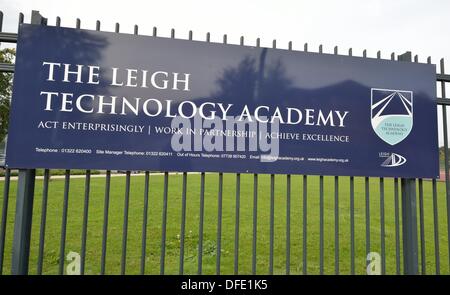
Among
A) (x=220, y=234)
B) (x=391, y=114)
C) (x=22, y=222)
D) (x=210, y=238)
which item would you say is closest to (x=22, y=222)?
(x=22, y=222)

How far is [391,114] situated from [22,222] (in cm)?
356

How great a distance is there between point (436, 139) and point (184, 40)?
8.97 feet

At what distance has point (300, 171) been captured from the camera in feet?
9.24

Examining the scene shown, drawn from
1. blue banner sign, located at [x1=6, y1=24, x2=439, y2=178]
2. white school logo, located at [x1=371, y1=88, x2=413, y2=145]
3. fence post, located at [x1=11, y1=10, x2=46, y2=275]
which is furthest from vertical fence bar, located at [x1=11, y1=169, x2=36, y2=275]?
white school logo, located at [x1=371, y1=88, x2=413, y2=145]

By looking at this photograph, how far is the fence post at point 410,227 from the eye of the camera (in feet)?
9.64

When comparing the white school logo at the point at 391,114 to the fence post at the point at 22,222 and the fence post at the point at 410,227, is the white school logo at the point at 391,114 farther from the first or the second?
the fence post at the point at 22,222

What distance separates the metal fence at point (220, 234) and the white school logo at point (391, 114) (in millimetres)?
379

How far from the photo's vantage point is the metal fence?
2.57m

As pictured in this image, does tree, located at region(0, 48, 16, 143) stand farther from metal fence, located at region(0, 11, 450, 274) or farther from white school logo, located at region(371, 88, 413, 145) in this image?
white school logo, located at region(371, 88, 413, 145)

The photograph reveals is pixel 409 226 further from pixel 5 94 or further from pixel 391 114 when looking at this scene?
pixel 5 94

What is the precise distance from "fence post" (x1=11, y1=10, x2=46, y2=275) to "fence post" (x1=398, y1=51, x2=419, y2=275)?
11.6 ft

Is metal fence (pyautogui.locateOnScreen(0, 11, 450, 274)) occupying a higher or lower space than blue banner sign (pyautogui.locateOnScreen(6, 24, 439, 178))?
lower

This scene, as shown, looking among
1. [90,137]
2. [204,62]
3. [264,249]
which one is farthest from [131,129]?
[264,249]

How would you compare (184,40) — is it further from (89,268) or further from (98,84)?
(89,268)
